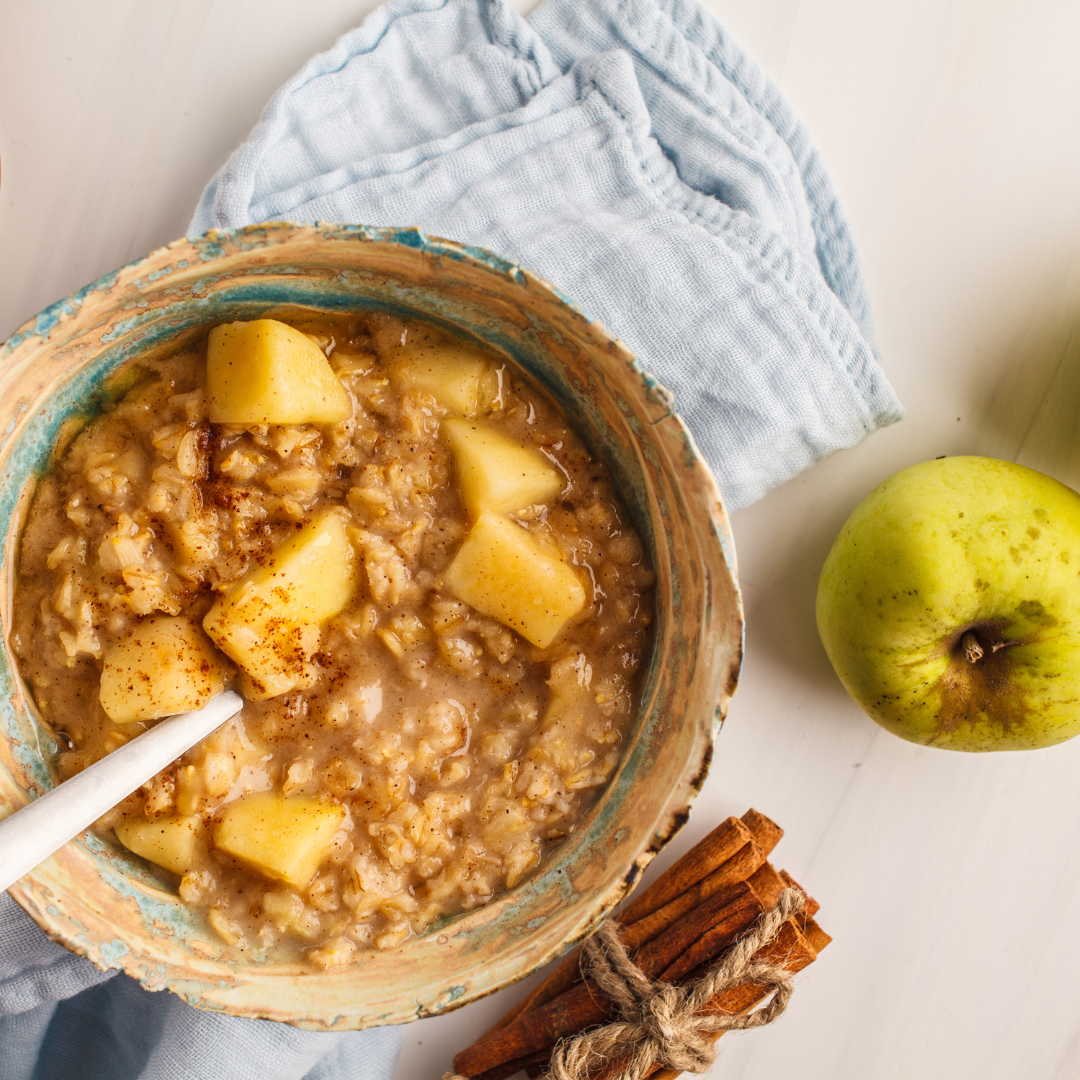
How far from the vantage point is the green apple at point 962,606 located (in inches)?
50.1

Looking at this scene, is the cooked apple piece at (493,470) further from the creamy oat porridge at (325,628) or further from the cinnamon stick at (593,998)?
the cinnamon stick at (593,998)

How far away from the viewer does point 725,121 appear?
1.42m

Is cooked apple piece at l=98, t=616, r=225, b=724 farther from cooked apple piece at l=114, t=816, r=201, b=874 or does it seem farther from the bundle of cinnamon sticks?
the bundle of cinnamon sticks

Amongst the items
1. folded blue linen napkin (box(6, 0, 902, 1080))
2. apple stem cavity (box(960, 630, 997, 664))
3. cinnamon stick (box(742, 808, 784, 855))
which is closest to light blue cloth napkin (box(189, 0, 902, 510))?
folded blue linen napkin (box(6, 0, 902, 1080))

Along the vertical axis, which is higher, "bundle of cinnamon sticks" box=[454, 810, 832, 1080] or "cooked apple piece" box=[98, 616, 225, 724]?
"cooked apple piece" box=[98, 616, 225, 724]

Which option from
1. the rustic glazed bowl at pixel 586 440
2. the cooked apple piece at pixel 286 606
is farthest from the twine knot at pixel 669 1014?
the cooked apple piece at pixel 286 606

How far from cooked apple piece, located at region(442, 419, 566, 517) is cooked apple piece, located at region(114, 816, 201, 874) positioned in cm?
54

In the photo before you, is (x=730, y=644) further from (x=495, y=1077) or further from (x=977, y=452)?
(x=495, y=1077)

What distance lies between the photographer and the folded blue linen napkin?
1.35 meters

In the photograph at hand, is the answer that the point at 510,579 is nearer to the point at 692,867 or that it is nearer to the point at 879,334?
the point at 692,867

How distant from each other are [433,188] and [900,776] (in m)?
1.25

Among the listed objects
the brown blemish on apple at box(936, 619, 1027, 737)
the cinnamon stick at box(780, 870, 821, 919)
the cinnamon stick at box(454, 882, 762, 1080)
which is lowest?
the cinnamon stick at box(780, 870, 821, 919)

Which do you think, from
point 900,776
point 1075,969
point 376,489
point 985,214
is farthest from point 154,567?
point 1075,969

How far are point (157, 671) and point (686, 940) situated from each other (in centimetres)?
88
